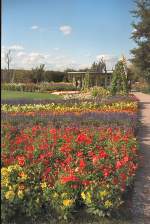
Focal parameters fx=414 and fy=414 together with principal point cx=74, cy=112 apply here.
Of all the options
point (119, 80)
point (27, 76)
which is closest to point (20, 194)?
point (119, 80)

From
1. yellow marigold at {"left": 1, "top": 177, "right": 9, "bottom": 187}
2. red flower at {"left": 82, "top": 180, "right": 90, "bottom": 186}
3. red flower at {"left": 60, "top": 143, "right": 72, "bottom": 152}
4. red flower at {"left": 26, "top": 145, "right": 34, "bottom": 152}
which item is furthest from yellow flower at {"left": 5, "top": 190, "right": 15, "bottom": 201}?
red flower at {"left": 60, "top": 143, "right": 72, "bottom": 152}

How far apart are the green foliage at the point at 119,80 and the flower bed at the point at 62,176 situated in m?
18.1

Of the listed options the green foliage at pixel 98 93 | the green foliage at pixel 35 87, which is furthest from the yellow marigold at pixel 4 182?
the green foliage at pixel 35 87

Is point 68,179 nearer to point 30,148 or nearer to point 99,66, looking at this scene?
point 30,148

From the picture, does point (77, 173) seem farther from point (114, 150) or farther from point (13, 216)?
point (114, 150)

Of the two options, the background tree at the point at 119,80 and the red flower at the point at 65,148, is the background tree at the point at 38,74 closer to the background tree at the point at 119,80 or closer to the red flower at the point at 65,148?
the background tree at the point at 119,80

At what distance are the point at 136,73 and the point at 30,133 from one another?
40298 mm

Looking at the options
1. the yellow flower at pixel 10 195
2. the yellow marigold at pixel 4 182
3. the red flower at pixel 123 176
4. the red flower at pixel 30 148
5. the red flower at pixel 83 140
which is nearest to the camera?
the yellow flower at pixel 10 195

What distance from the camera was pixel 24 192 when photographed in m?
4.27

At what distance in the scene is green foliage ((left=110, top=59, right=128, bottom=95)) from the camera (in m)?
24.4

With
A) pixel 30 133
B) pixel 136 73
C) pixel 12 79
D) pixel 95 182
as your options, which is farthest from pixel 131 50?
pixel 95 182

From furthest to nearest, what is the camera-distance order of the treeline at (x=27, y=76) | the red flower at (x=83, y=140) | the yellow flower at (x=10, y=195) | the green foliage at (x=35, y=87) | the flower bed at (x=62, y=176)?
the treeline at (x=27, y=76) → the green foliage at (x=35, y=87) → the red flower at (x=83, y=140) → the flower bed at (x=62, y=176) → the yellow flower at (x=10, y=195)

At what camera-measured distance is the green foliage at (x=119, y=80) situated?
962 inches

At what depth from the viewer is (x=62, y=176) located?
464 cm
